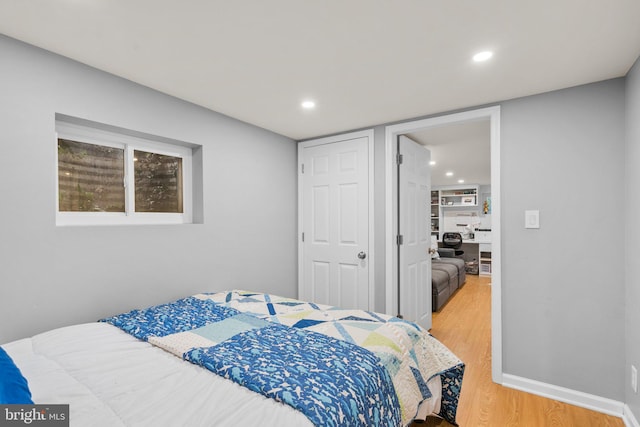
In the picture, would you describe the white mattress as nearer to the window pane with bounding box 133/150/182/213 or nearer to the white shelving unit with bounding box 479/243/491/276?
the window pane with bounding box 133/150/182/213

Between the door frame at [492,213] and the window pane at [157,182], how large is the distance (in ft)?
6.32

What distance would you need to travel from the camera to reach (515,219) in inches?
93.3

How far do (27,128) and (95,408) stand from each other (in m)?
1.52

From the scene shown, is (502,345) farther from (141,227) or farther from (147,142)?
(147,142)

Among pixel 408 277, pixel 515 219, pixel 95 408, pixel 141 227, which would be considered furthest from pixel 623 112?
pixel 141 227

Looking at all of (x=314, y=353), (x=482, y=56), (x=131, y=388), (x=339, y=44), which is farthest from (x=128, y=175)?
(x=482, y=56)

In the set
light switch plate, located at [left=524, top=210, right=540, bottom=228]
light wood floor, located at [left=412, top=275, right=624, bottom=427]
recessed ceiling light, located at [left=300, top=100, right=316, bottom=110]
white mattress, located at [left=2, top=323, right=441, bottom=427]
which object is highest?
recessed ceiling light, located at [left=300, top=100, right=316, bottom=110]

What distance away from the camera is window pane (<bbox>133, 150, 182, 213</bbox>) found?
231cm

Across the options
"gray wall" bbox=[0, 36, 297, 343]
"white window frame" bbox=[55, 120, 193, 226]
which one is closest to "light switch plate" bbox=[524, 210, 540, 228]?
"gray wall" bbox=[0, 36, 297, 343]

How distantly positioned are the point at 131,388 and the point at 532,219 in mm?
2645

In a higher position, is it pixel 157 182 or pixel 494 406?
pixel 157 182

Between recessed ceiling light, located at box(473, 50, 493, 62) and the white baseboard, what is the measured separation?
2295 mm

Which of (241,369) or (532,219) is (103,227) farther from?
(532,219)

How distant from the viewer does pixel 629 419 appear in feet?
6.20
